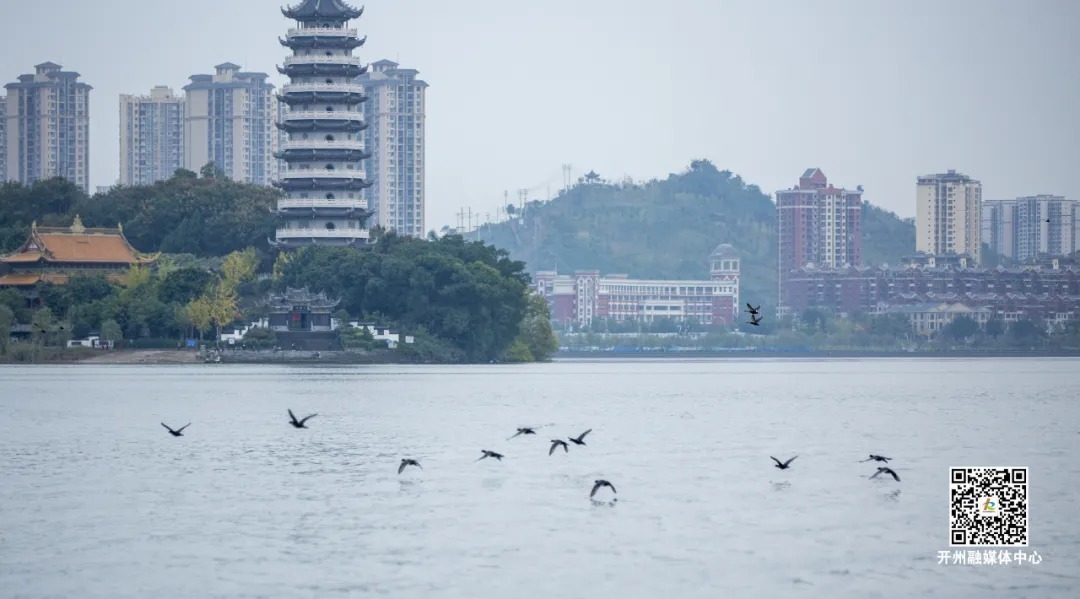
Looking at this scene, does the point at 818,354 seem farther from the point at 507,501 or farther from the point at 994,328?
the point at 507,501

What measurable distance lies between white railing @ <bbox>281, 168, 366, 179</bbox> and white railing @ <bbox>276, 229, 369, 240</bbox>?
3.45 meters

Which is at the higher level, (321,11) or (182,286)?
(321,11)

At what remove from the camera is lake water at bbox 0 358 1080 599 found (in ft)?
75.1

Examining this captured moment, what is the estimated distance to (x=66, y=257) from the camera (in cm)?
10619

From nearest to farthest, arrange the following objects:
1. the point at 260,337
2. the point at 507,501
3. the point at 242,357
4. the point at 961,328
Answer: the point at 507,501 → the point at 242,357 → the point at 260,337 → the point at 961,328

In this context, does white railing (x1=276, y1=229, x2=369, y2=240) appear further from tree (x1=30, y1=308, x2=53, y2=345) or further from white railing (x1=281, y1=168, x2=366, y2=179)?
tree (x1=30, y1=308, x2=53, y2=345)

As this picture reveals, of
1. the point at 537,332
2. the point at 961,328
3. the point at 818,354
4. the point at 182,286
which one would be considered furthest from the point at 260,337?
the point at 961,328

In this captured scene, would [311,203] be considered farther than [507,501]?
Yes

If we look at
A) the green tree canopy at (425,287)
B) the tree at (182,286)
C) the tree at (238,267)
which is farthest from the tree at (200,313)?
the green tree canopy at (425,287)

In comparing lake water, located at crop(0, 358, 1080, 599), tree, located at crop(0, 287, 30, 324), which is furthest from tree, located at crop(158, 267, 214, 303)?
lake water, located at crop(0, 358, 1080, 599)

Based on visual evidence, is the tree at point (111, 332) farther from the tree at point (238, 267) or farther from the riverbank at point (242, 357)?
the tree at point (238, 267)

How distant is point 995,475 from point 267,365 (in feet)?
247

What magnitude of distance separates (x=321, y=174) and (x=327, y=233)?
386cm

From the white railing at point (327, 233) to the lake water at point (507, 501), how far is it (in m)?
47.8
